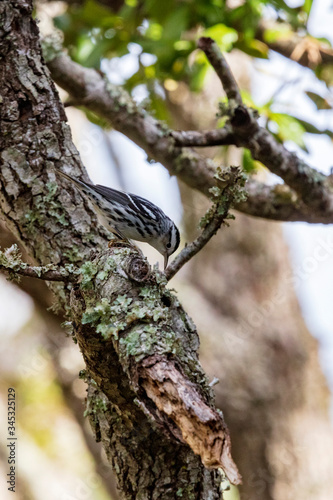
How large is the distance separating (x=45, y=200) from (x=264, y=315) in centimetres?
399

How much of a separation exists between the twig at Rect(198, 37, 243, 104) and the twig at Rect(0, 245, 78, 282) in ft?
5.32

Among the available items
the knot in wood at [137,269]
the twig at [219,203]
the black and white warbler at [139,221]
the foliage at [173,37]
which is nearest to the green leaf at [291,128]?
the foliage at [173,37]

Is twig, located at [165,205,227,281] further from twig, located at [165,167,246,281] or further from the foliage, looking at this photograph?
the foliage

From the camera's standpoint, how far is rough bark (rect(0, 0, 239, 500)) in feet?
5.93

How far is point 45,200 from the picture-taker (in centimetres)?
259

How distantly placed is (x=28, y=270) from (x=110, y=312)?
40 cm

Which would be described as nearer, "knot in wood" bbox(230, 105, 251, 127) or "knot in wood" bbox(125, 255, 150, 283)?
"knot in wood" bbox(125, 255, 150, 283)

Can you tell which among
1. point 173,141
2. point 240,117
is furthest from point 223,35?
point 173,141

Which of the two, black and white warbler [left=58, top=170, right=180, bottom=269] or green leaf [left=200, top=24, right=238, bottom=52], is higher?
green leaf [left=200, top=24, right=238, bottom=52]

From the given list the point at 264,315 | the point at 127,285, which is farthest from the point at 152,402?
the point at 264,315

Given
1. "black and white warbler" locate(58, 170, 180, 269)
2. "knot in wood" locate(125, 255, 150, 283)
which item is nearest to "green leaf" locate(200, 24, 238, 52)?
"black and white warbler" locate(58, 170, 180, 269)

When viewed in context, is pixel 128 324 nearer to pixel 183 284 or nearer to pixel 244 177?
pixel 244 177

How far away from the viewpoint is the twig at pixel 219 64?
313 centimetres

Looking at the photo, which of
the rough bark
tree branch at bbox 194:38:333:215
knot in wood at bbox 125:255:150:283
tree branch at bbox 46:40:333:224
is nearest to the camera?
the rough bark
